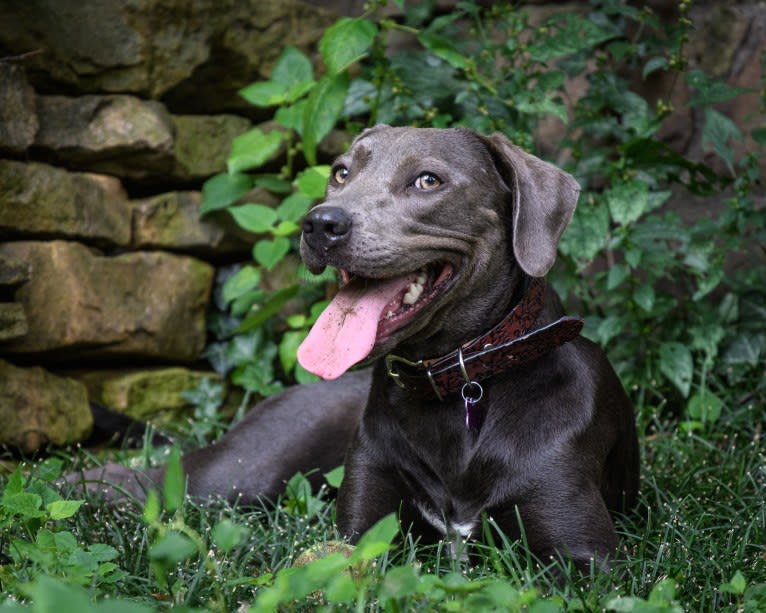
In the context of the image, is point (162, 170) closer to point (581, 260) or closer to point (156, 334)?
point (156, 334)

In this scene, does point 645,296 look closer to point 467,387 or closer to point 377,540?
point 467,387

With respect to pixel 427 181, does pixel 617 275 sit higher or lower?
lower

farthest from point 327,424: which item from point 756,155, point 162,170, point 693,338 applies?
point 756,155

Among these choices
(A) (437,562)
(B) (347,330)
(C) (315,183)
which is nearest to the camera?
(A) (437,562)

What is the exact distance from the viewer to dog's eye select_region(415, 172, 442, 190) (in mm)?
2729

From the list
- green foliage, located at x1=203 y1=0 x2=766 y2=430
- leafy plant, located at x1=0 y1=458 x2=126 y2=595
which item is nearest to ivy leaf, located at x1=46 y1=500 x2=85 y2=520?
leafy plant, located at x1=0 y1=458 x2=126 y2=595

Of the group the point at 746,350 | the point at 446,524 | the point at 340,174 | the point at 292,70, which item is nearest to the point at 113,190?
the point at 292,70

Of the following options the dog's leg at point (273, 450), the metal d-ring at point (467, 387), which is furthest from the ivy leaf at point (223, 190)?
the metal d-ring at point (467, 387)

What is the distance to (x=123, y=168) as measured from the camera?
4242mm

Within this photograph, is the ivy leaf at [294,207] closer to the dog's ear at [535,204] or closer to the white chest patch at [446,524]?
the dog's ear at [535,204]

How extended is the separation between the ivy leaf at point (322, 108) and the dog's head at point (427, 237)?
126 centimetres

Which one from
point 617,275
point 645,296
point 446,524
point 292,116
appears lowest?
point 645,296

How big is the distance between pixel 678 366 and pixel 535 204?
1.77m

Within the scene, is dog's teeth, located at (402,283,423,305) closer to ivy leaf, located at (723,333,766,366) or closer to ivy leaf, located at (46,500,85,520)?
ivy leaf, located at (46,500,85,520)
